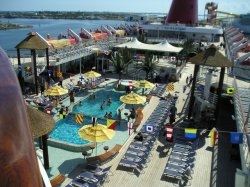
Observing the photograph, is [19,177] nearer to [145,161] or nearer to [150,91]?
[145,161]

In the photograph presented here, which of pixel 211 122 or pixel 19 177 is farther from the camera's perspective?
pixel 211 122

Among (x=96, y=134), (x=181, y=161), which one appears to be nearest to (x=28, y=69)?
(x=96, y=134)

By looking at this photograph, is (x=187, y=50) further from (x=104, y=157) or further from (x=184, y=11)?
(x=104, y=157)

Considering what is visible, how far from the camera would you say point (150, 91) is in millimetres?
19766

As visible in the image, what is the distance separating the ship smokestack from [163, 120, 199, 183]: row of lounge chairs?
34679 millimetres

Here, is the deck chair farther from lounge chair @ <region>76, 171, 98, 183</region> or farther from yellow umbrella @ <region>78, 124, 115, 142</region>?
yellow umbrella @ <region>78, 124, 115, 142</region>

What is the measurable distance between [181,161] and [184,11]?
3695 centimetres

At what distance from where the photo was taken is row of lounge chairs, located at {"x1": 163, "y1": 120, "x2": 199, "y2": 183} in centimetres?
948

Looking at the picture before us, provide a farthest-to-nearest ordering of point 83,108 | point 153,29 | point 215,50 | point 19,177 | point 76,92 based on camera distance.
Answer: point 153,29 → point 76,92 → point 83,108 → point 215,50 → point 19,177

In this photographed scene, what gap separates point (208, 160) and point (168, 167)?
6.93ft

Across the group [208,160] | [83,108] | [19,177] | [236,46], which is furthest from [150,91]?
[19,177]

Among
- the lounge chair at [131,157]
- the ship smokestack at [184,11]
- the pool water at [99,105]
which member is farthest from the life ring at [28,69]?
the ship smokestack at [184,11]

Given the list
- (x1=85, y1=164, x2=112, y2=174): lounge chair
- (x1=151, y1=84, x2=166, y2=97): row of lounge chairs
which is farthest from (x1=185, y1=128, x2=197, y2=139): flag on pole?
(x1=151, y1=84, x2=166, y2=97): row of lounge chairs

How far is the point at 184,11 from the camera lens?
43.0 m
